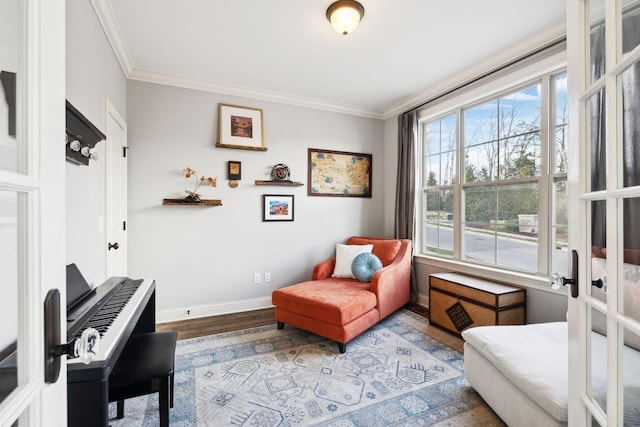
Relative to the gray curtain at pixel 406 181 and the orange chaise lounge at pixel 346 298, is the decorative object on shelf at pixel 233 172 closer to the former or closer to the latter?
the orange chaise lounge at pixel 346 298

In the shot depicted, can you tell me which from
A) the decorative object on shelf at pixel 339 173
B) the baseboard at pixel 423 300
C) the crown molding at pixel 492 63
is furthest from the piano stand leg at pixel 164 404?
the crown molding at pixel 492 63

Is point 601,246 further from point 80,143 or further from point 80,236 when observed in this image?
point 80,236

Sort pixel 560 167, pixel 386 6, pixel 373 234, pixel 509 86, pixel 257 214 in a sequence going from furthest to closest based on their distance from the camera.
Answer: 1. pixel 373 234
2. pixel 257 214
3. pixel 509 86
4. pixel 560 167
5. pixel 386 6

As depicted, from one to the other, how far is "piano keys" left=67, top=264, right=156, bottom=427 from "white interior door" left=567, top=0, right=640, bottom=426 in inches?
57.8

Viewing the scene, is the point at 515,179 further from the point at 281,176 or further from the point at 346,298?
the point at 281,176

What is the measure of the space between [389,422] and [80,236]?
6.89 feet

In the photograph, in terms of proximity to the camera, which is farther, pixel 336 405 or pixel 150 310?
pixel 150 310

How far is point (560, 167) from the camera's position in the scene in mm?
2398

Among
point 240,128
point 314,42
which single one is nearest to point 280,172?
point 240,128

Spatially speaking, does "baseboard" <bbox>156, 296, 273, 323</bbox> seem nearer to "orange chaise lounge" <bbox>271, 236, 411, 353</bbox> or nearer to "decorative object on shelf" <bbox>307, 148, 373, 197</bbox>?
"orange chaise lounge" <bbox>271, 236, 411, 353</bbox>

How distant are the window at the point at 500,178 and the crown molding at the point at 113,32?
3093 mm

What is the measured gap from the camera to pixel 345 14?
2.00m

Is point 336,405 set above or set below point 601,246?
below

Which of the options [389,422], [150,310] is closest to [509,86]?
[389,422]
